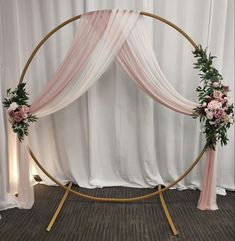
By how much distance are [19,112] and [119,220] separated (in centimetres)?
146

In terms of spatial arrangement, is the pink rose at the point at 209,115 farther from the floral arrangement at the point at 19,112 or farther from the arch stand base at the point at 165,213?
the floral arrangement at the point at 19,112

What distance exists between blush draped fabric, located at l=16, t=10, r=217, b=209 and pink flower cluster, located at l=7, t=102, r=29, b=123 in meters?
0.15

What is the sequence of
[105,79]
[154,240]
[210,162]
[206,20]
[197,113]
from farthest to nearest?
[105,79] < [206,20] < [210,162] < [197,113] < [154,240]

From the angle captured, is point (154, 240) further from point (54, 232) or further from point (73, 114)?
point (73, 114)

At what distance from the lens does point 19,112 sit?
2596mm

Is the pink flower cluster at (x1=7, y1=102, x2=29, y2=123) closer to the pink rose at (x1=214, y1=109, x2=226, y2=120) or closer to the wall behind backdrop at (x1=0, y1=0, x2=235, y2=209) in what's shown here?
the wall behind backdrop at (x1=0, y1=0, x2=235, y2=209)

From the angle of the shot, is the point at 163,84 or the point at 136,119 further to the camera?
the point at 136,119

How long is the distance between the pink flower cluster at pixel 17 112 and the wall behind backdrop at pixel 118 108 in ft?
1.31

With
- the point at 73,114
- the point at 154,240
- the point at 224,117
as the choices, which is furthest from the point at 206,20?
the point at 154,240

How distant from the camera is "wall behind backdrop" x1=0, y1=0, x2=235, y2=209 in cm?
299

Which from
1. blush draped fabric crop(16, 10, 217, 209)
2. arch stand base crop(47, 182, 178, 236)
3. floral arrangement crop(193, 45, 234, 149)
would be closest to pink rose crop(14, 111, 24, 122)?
blush draped fabric crop(16, 10, 217, 209)

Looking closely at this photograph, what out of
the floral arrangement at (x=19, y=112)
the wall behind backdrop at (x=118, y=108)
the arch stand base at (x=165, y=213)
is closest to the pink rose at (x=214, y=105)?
the wall behind backdrop at (x=118, y=108)

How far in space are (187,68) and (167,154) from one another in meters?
1.06

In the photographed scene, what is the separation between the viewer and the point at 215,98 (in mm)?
2461
